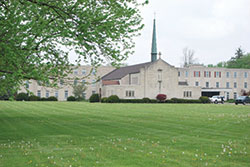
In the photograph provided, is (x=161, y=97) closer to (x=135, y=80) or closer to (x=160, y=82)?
(x=160, y=82)

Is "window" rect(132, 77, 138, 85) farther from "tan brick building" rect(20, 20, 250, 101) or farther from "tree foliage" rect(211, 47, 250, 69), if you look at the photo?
"tree foliage" rect(211, 47, 250, 69)

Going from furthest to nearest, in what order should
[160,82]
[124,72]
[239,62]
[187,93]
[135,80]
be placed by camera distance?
[239,62] → [124,72] → [187,93] → [135,80] → [160,82]

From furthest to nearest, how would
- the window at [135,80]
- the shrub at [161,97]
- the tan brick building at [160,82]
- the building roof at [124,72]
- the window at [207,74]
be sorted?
the window at [207,74], the building roof at [124,72], the window at [135,80], the tan brick building at [160,82], the shrub at [161,97]

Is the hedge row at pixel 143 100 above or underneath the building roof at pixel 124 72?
underneath

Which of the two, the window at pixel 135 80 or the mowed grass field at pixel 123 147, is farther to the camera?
the window at pixel 135 80

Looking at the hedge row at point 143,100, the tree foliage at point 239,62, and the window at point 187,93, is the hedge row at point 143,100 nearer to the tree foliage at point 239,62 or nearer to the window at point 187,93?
the window at point 187,93

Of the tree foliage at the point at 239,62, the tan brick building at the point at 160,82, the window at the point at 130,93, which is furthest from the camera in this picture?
the tree foliage at the point at 239,62

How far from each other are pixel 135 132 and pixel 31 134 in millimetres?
4602

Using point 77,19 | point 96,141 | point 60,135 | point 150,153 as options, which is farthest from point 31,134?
point 150,153

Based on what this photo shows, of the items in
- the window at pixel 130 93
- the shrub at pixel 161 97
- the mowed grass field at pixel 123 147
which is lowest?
the mowed grass field at pixel 123 147

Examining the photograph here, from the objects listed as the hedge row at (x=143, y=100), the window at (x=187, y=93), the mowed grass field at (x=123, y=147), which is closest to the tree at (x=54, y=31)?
the mowed grass field at (x=123, y=147)

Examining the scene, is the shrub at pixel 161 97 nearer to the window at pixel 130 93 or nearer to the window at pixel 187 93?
the window at pixel 130 93

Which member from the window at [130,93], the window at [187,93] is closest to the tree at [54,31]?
the window at [130,93]

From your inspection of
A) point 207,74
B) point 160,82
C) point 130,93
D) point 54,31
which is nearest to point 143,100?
point 130,93
